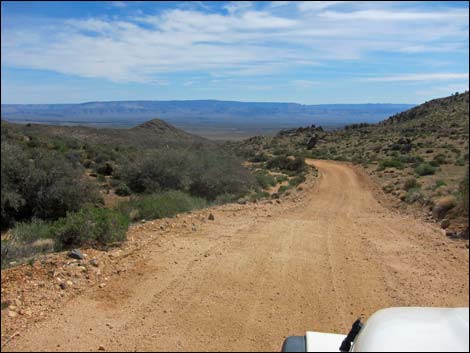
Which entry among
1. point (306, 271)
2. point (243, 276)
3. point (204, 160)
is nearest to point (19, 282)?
point (243, 276)

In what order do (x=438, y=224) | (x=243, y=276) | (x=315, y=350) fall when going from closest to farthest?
1. (x=315, y=350)
2. (x=243, y=276)
3. (x=438, y=224)

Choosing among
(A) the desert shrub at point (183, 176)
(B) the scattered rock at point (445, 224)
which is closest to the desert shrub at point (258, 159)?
(A) the desert shrub at point (183, 176)

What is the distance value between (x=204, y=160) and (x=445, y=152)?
19538 mm

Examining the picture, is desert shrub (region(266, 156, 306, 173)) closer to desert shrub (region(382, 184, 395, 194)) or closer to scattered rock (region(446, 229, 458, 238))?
desert shrub (region(382, 184, 395, 194))

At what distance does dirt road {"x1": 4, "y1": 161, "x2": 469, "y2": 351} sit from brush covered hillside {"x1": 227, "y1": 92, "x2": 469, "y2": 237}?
5.32 feet

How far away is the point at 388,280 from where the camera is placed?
259 inches

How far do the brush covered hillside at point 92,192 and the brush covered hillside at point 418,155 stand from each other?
6.77 metres

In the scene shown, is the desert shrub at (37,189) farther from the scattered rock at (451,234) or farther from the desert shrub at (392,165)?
the desert shrub at (392,165)

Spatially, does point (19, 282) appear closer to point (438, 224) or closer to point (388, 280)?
point (388, 280)

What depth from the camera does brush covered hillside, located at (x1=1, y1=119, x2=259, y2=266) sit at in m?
8.13

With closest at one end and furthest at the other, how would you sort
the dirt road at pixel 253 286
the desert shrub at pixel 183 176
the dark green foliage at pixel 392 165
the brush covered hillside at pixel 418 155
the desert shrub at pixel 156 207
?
the dirt road at pixel 253 286
the desert shrub at pixel 156 207
the brush covered hillside at pixel 418 155
the desert shrub at pixel 183 176
the dark green foliage at pixel 392 165

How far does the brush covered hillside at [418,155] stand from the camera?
492 inches

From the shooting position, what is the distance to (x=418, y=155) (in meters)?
33.0

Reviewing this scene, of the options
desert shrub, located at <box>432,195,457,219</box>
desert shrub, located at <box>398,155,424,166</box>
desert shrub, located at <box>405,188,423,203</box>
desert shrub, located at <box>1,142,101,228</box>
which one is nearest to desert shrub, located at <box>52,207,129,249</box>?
desert shrub, located at <box>1,142,101,228</box>
